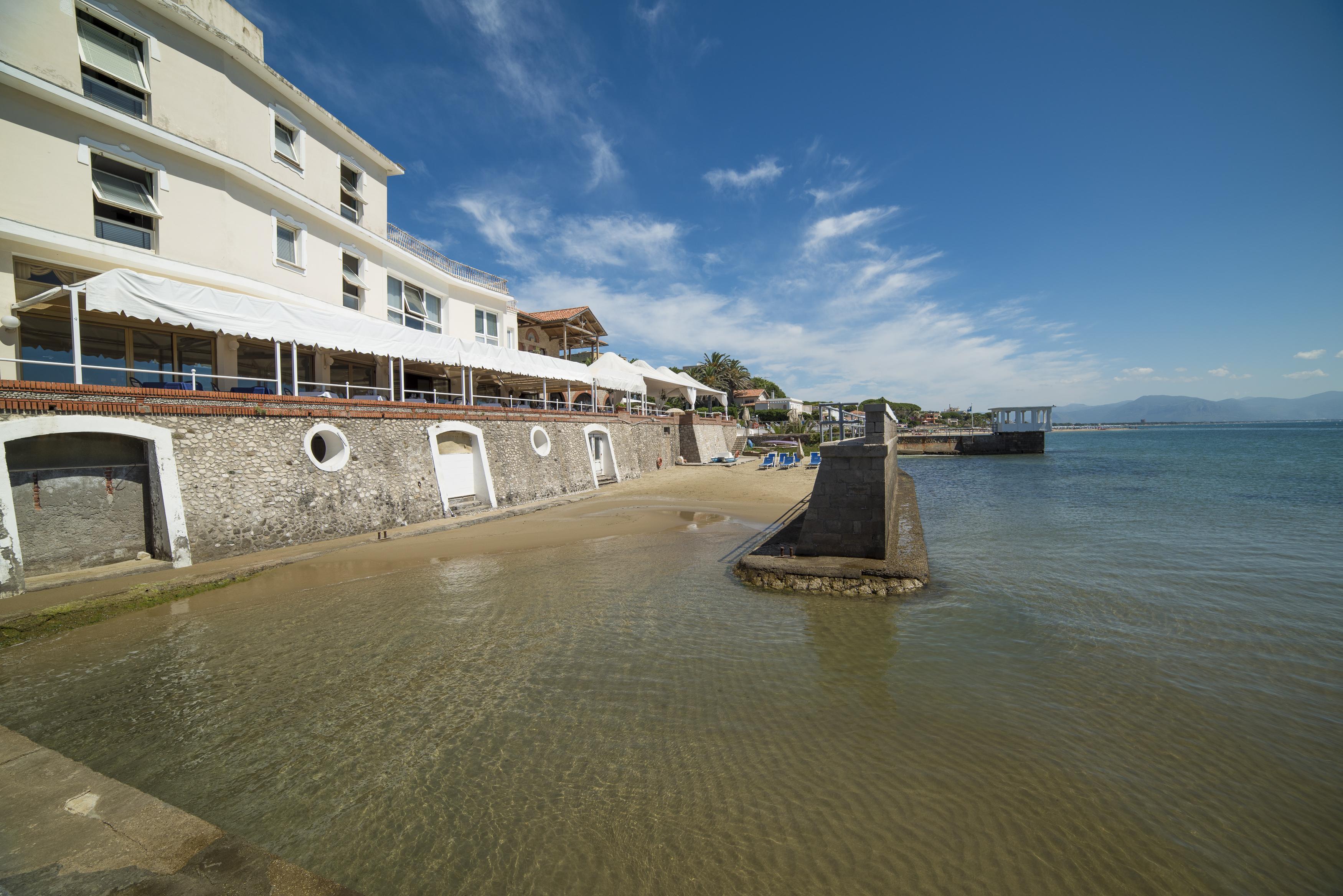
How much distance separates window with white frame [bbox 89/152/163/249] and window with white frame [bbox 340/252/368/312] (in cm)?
539

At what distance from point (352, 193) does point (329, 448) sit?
1064 centimetres

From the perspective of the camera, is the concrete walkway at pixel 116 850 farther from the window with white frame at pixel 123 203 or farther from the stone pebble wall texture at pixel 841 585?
the window with white frame at pixel 123 203

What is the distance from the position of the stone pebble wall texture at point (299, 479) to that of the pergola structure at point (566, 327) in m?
11.3

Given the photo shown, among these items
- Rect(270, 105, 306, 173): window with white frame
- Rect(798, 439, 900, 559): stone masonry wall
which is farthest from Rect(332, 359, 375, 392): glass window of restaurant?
Rect(798, 439, 900, 559): stone masonry wall

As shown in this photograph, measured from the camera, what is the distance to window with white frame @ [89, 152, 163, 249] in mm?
11703

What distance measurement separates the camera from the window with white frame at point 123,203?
1170 cm

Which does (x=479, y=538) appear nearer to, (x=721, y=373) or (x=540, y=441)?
(x=540, y=441)

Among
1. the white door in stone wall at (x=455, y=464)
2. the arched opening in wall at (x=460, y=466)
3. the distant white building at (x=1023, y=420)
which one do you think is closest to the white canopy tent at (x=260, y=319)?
the arched opening in wall at (x=460, y=466)

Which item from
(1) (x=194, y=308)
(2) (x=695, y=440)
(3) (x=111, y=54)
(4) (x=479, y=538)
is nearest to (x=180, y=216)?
(3) (x=111, y=54)

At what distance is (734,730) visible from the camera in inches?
202

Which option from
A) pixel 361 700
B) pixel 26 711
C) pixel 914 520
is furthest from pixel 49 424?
pixel 914 520

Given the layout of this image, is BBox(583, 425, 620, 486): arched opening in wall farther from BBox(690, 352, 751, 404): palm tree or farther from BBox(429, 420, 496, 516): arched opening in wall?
BBox(690, 352, 751, 404): palm tree

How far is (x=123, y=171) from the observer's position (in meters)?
12.3

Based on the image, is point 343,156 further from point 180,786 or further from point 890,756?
point 890,756
